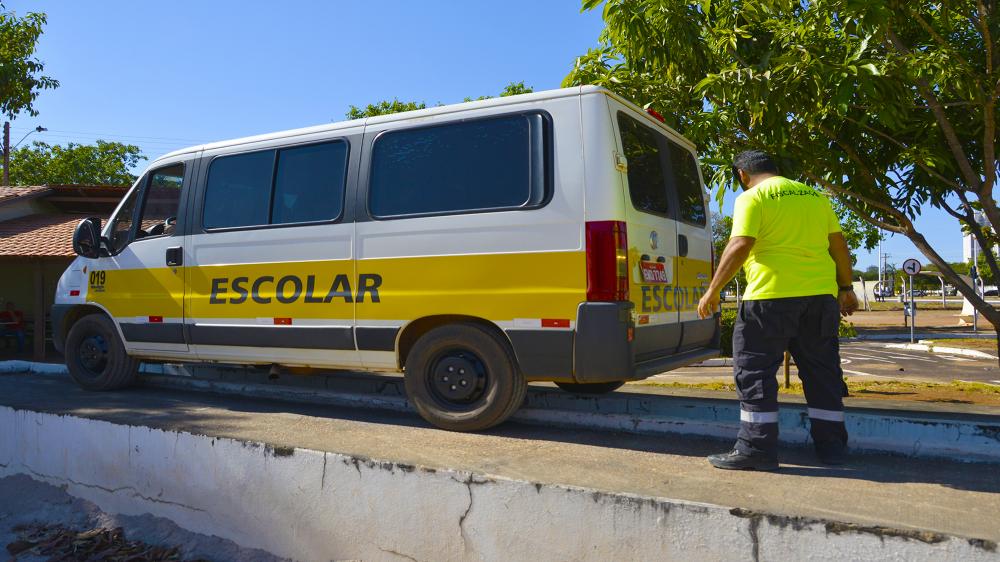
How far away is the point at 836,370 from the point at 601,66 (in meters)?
4.82

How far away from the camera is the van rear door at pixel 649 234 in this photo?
13.9 feet

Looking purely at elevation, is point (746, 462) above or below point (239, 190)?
below

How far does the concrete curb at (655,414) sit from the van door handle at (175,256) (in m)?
1.21

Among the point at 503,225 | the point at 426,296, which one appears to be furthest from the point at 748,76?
the point at 426,296

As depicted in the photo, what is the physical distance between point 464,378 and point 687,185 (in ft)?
7.40

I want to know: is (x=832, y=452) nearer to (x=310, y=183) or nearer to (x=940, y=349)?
(x=310, y=183)

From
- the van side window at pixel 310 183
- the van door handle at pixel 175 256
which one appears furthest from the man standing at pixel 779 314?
the van door handle at pixel 175 256

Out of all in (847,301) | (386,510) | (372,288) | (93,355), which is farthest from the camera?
(93,355)

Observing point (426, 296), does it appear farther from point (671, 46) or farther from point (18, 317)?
point (18, 317)

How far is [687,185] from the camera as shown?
534cm

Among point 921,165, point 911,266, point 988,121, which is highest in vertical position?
point 988,121

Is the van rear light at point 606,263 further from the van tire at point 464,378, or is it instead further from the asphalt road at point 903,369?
the asphalt road at point 903,369

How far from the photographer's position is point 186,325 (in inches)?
221

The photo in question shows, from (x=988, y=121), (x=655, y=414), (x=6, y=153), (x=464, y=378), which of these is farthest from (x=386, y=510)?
(x=6, y=153)
